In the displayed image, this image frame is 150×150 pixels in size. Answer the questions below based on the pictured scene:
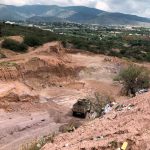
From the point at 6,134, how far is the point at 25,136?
1359mm

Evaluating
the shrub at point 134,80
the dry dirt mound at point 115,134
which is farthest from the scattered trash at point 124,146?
the shrub at point 134,80

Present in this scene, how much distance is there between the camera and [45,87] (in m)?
49.8

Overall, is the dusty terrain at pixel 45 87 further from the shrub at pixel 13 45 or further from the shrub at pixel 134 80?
the shrub at pixel 134 80

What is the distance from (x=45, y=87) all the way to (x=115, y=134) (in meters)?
34.2

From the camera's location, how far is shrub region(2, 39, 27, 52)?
64375mm

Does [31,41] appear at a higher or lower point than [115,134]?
lower

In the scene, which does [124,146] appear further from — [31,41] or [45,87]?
[31,41]

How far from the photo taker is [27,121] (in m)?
36.5

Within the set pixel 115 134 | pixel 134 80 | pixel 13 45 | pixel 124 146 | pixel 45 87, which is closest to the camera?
pixel 124 146

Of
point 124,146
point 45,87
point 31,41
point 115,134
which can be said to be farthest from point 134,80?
point 124,146

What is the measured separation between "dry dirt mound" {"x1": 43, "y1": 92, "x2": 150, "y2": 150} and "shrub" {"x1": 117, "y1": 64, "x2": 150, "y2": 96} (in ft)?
94.5

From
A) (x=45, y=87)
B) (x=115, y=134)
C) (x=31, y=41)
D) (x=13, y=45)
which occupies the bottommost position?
(x=45, y=87)

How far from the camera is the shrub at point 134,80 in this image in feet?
158

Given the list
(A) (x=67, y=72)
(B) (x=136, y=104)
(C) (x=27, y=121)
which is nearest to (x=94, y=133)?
(B) (x=136, y=104)
